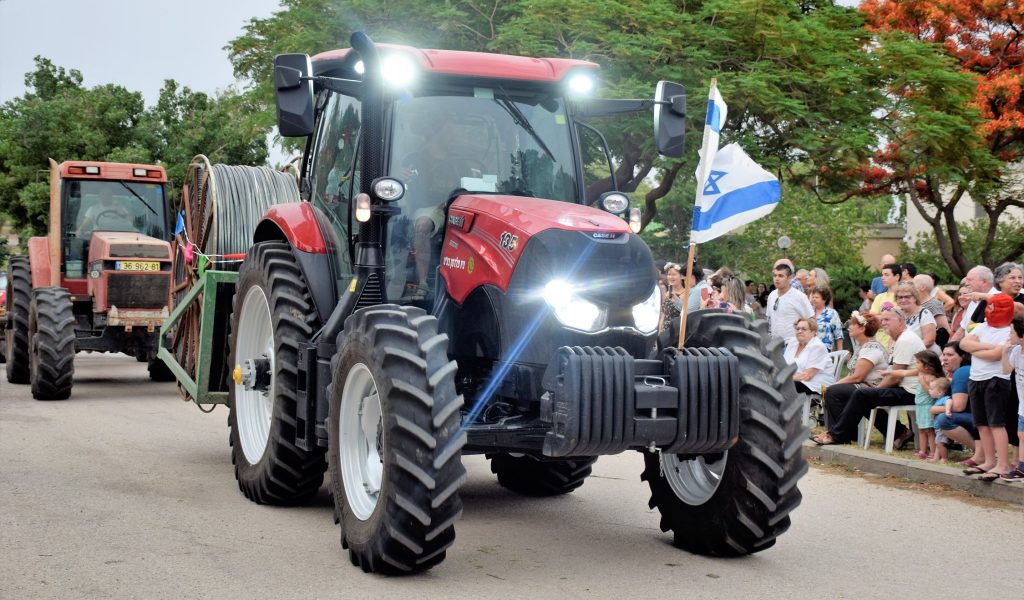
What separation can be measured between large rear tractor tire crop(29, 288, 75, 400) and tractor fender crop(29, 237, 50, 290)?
1.50 metres

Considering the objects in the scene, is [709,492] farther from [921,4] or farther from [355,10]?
[921,4]

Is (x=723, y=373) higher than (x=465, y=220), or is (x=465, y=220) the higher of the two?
(x=465, y=220)

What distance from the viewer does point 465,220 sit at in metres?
7.04

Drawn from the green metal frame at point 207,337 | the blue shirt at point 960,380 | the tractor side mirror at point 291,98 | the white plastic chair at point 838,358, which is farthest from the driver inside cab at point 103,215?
the blue shirt at point 960,380

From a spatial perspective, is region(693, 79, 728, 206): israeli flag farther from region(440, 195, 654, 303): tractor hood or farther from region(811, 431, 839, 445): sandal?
region(811, 431, 839, 445): sandal

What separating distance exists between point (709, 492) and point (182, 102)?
30.9 metres

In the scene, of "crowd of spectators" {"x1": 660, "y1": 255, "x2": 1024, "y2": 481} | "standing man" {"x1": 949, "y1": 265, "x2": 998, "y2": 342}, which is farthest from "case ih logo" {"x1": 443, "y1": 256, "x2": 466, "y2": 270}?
"standing man" {"x1": 949, "y1": 265, "x2": 998, "y2": 342}

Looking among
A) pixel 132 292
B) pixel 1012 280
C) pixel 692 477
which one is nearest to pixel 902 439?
pixel 1012 280

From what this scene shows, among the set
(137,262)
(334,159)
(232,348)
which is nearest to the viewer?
(334,159)

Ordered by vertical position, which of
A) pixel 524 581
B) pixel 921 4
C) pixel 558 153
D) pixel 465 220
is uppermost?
pixel 921 4

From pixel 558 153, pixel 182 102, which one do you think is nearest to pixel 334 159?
pixel 558 153

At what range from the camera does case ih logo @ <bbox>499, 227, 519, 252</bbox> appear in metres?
6.58

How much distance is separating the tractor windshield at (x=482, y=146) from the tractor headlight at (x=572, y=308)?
1.19 metres

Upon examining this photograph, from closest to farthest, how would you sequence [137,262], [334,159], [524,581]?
[524,581] < [334,159] < [137,262]
